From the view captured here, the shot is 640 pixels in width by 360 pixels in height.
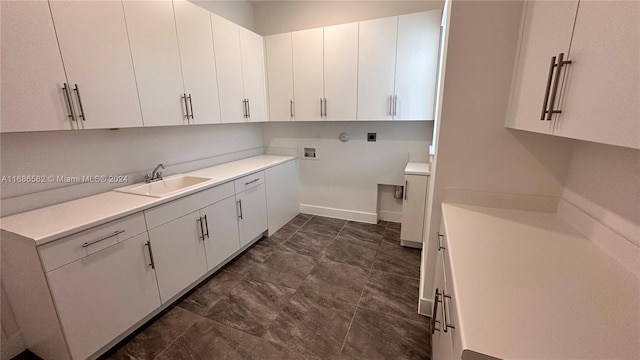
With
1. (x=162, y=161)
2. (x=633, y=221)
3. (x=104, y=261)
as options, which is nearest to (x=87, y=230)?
(x=104, y=261)

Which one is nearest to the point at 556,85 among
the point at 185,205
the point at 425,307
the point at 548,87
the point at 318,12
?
the point at 548,87

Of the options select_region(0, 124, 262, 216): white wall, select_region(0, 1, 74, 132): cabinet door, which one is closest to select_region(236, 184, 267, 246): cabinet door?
select_region(0, 124, 262, 216): white wall

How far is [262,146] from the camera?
3764 millimetres

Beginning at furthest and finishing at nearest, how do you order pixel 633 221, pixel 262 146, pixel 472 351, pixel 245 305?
pixel 262 146 → pixel 245 305 → pixel 633 221 → pixel 472 351

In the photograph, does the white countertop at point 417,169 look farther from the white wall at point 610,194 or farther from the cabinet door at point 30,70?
the cabinet door at point 30,70

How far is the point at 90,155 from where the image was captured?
1.83 metres

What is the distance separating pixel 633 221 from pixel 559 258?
10.0 inches

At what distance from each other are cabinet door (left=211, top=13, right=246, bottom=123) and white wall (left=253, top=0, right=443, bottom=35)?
83cm

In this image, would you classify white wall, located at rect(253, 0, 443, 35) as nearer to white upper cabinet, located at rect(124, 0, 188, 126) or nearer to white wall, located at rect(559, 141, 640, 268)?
white upper cabinet, located at rect(124, 0, 188, 126)

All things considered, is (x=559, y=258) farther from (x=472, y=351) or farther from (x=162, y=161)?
(x=162, y=161)

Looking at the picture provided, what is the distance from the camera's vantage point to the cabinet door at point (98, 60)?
143 cm

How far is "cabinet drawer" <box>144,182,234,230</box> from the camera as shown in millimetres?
1709

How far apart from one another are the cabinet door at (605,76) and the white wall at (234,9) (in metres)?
3.09

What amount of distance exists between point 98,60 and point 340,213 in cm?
286
